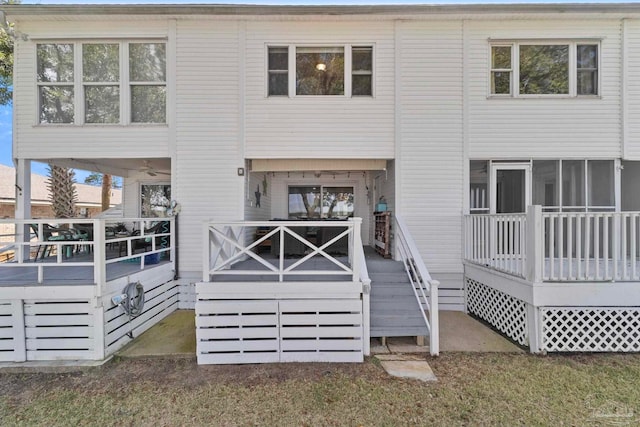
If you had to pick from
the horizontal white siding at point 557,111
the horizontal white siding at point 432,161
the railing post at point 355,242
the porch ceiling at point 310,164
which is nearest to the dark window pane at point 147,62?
the porch ceiling at point 310,164

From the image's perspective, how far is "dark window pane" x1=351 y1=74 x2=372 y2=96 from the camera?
641 cm

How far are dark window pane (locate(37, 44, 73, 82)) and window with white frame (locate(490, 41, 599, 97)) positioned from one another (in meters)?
8.91

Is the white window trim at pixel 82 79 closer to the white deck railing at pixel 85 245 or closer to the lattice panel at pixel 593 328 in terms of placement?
the white deck railing at pixel 85 245

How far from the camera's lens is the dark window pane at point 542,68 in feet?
20.7

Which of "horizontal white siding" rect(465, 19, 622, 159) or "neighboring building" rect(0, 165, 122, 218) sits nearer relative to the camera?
"horizontal white siding" rect(465, 19, 622, 159)

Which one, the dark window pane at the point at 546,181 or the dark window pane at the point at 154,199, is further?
the dark window pane at the point at 154,199

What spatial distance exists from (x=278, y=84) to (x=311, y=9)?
5.10 feet

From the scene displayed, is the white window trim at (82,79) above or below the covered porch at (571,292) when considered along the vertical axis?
above

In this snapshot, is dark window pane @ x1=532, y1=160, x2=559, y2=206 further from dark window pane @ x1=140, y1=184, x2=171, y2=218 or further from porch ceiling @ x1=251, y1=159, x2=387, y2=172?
dark window pane @ x1=140, y1=184, x2=171, y2=218

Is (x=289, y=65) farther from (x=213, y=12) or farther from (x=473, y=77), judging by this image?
(x=473, y=77)

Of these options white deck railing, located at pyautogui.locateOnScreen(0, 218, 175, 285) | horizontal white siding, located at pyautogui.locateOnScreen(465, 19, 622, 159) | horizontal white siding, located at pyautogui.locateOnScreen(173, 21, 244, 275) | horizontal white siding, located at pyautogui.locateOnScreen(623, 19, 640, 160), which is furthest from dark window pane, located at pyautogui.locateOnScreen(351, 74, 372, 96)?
horizontal white siding, located at pyautogui.locateOnScreen(623, 19, 640, 160)

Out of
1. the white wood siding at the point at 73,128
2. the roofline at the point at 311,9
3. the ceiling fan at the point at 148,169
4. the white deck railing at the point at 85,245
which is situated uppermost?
the roofline at the point at 311,9

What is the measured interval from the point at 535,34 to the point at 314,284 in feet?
22.4

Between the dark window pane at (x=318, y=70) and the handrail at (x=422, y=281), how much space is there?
316 cm
